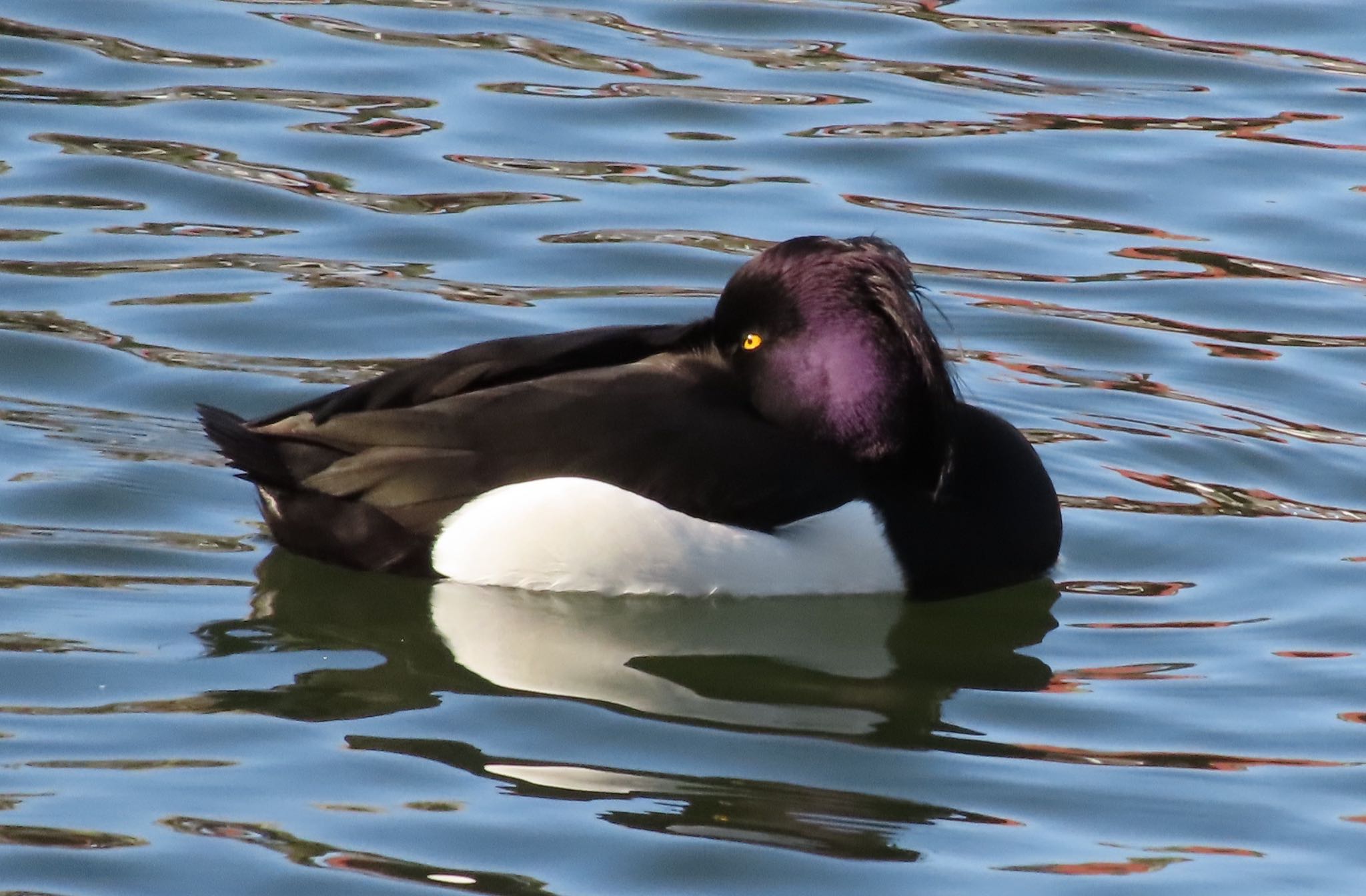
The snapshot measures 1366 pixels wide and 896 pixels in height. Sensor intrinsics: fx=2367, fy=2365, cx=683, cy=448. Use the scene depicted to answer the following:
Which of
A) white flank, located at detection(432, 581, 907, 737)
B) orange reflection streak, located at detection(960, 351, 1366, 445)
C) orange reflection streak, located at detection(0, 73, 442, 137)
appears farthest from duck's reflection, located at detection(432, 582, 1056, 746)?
orange reflection streak, located at detection(0, 73, 442, 137)

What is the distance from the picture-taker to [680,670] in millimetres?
6102

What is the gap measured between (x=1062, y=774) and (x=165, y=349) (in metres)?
3.89

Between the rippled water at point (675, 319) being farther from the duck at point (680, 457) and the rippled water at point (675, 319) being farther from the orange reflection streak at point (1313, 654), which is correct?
the duck at point (680, 457)

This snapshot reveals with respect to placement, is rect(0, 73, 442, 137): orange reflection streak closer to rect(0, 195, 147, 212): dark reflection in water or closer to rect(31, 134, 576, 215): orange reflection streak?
rect(31, 134, 576, 215): orange reflection streak

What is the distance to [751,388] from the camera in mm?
6504

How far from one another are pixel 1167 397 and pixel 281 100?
463 centimetres

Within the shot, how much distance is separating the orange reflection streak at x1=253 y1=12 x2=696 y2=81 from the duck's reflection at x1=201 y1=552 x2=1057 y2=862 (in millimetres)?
5243

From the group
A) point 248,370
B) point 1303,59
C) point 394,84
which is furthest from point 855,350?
point 1303,59

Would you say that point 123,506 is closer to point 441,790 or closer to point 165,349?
point 165,349

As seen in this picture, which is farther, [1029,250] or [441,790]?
[1029,250]

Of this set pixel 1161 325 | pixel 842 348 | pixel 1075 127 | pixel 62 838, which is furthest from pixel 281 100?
pixel 62 838

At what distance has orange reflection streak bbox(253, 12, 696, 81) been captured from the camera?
37.4ft

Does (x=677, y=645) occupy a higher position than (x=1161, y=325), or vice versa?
(x=1161, y=325)

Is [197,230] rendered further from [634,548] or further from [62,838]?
[62,838]
